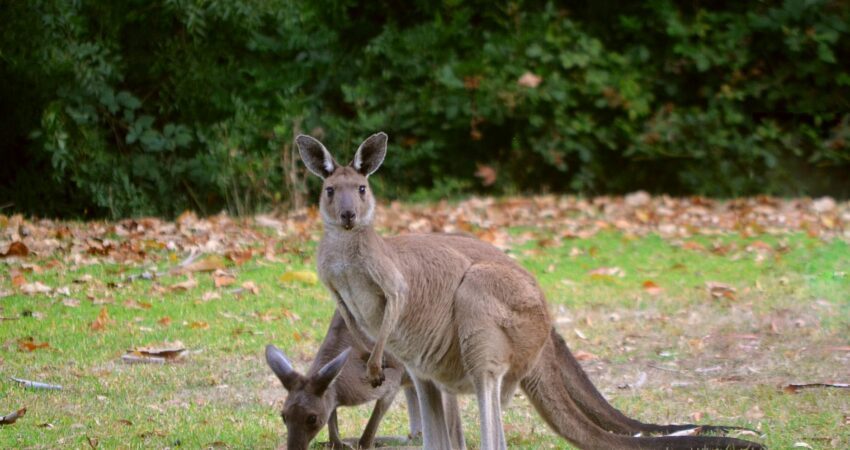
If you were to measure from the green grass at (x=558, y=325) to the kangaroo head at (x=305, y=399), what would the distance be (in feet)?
1.26

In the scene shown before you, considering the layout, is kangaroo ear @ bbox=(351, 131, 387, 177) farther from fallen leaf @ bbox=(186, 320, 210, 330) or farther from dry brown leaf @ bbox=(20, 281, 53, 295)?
dry brown leaf @ bbox=(20, 281, 53, 295)

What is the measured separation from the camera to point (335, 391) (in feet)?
15.1

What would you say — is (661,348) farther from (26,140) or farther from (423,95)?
(26,140)

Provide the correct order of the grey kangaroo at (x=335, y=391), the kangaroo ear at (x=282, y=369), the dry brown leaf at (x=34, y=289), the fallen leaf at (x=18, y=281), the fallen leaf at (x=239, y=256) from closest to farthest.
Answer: the grey kangaroo at (x=335, y=391), the kangaroo ear at (x=282, y=369), the dry brown leaf at (x=34, y=289), the fallen leaf at (x=18, y=281), the fallen leaf at (x=239, y=256)

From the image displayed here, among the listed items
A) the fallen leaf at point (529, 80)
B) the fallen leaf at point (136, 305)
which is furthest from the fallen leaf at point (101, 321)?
the fallen leaf at point (529, 80)

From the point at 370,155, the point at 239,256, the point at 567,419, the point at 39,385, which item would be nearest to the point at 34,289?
the point at 239,256

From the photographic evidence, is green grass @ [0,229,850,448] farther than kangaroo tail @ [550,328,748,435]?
Yes

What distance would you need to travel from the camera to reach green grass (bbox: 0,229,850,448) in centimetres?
495

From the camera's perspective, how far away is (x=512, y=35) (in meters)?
11.9

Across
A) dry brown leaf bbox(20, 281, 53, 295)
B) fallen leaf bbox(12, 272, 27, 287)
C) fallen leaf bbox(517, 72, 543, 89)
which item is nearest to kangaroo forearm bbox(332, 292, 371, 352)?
dry brown leaf bbox(20, 281, 53, 295)

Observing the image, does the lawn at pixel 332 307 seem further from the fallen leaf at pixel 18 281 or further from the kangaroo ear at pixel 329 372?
the kangaroo ear at pixel 329 372

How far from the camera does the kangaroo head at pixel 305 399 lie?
4336 millimetres

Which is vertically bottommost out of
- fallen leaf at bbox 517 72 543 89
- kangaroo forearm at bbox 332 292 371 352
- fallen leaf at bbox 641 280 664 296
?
fallen leaf at bbox 641 280 664 296

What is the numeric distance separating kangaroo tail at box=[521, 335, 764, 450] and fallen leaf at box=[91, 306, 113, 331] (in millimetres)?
3026
